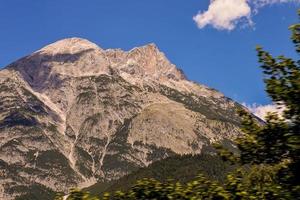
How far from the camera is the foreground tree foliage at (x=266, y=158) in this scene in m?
24.7

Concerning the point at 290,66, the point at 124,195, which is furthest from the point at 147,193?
the point at 290,66

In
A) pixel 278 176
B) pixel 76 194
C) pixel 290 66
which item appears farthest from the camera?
pixel 290 66

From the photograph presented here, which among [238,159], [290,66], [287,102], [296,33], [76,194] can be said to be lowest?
[76,194]

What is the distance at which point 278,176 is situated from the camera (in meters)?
26.7

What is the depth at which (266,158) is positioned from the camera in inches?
1079

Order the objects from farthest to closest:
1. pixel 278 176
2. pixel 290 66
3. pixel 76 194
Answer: pixel 290 66
pixel 278 176
pixel 76 194

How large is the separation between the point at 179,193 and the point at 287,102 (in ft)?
24.9

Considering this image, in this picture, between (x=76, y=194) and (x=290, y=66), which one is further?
(x=290, y=66)

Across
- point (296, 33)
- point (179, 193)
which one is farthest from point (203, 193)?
point (296, 33)

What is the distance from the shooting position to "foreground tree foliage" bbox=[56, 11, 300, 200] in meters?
24.7

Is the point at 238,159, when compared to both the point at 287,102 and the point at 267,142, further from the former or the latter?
the point at 287,102

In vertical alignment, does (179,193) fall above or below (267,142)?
below

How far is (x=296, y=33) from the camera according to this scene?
30406mm

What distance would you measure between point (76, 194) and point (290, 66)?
12.9 m
